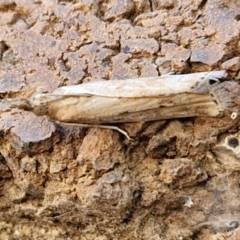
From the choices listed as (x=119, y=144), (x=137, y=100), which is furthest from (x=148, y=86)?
(x=119, y=144)

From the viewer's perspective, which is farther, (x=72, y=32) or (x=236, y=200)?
(x=72, y=32)

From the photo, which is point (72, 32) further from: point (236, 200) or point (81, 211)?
point (236, 200)

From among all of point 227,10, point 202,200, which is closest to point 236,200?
point 202,200

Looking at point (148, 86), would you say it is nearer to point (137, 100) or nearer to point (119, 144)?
point (137, 100)
